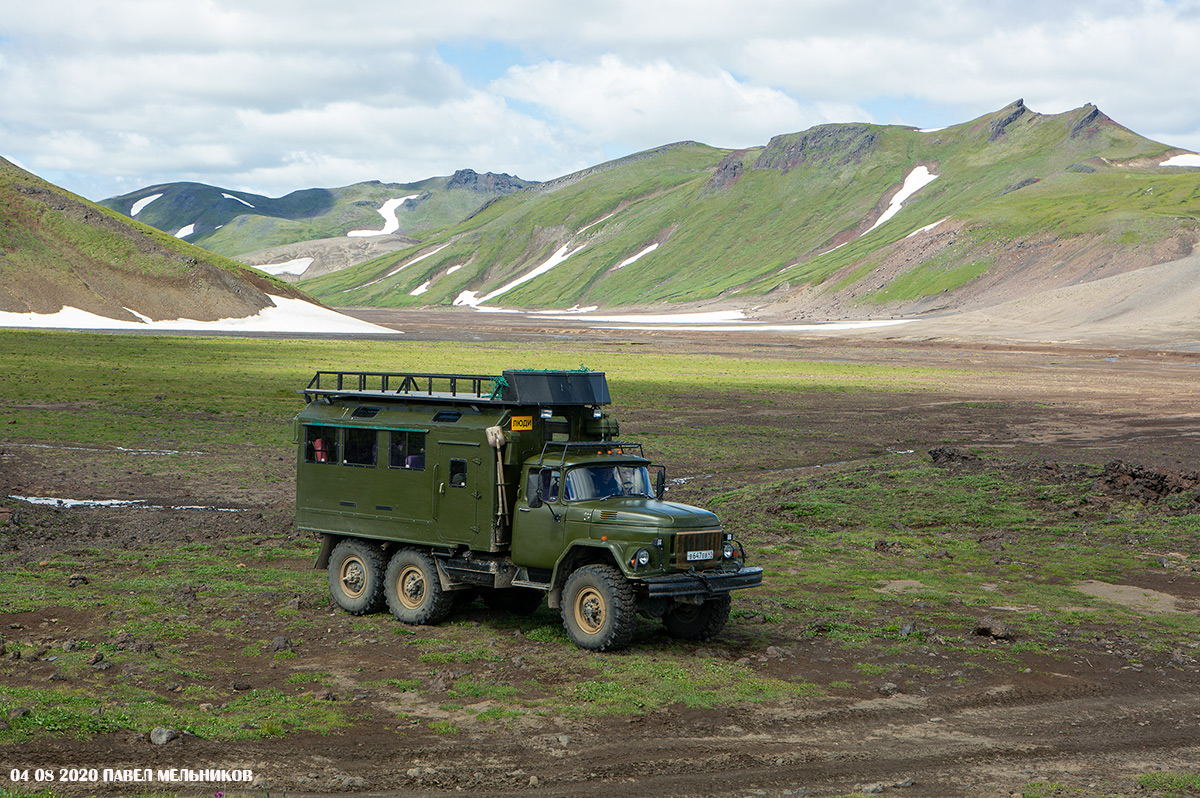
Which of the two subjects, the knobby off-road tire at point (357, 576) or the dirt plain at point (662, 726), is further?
the knobby off-road tire at point (357, 576)

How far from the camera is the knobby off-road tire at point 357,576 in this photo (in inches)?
706

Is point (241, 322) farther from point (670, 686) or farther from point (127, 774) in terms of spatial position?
point (127, 774)

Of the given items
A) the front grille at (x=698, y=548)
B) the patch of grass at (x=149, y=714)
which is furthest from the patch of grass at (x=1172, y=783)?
the patch of grass at (x=149, y=714)

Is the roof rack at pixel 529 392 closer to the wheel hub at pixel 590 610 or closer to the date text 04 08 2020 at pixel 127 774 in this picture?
the wheel hub at pixel 590 610

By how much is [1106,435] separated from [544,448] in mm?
37177

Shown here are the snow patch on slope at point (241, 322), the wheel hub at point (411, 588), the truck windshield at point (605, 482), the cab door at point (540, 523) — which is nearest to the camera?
the cab door at point (540, 523)

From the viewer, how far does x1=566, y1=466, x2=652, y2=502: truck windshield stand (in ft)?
52.8

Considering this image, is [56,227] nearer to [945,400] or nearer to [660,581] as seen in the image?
[945,400]

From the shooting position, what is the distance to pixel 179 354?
8250cm

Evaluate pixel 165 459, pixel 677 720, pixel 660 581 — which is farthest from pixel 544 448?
pixel 165 459

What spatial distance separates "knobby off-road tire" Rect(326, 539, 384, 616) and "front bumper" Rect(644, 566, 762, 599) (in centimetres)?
529

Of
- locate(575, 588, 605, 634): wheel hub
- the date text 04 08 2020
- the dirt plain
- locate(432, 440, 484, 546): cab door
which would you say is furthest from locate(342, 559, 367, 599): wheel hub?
the date text 04 08 2020

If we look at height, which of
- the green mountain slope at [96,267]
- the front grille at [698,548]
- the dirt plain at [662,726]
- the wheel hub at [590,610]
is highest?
the green mountain slope at [96,267]

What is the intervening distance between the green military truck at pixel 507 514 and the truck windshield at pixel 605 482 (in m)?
0.02
